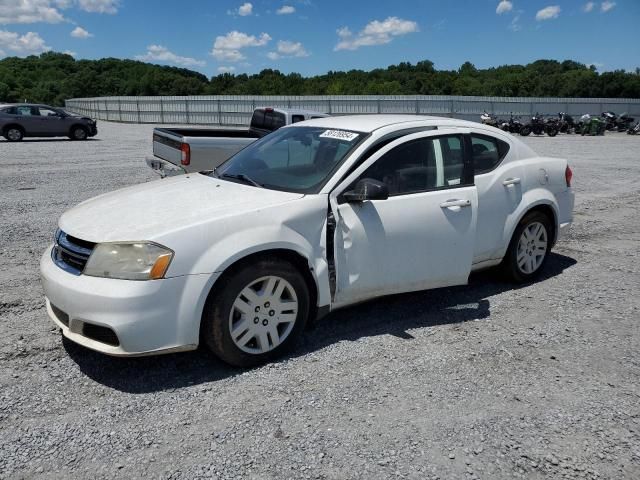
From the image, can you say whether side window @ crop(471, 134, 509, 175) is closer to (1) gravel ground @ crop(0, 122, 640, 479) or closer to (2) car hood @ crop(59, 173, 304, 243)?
(1) gravel ground @ crop(0, 122, 640, 479)

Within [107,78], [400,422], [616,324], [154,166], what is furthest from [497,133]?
[107,78]

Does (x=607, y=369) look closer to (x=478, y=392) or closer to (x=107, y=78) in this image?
(x=478, y=392)

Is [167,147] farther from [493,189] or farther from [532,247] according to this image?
[532,247]

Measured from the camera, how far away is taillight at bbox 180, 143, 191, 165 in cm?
786

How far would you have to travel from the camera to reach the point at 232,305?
343cm

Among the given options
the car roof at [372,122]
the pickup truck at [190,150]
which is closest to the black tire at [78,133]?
the pickup truck at [190,150]

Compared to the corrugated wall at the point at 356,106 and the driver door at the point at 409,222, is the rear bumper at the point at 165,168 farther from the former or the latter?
the corrugated wall at the point at 356,106

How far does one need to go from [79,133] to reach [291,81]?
2837 inches

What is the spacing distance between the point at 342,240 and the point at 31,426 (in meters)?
2.16

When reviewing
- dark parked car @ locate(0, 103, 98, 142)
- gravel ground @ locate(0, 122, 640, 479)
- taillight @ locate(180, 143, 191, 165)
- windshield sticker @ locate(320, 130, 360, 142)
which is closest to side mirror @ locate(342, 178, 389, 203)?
windshield sticker @ locate(320, 130, 360, 142)

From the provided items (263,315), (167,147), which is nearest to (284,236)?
(263,315)

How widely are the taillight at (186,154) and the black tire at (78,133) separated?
58.8 ft

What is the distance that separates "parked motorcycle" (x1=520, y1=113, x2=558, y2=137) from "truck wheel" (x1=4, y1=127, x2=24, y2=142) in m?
24.7

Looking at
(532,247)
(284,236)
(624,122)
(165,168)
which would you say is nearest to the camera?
(284,236)
